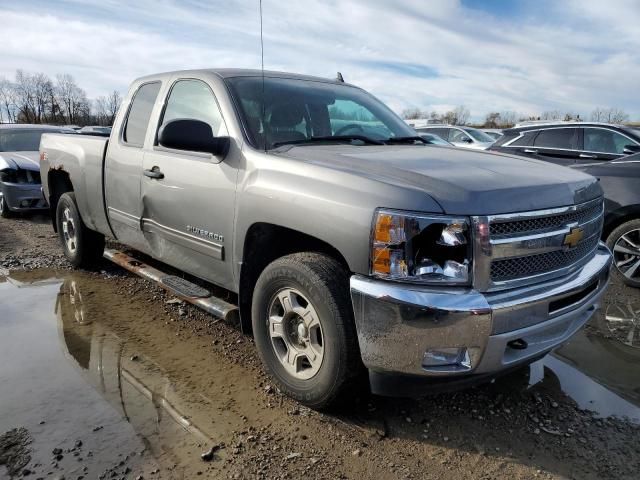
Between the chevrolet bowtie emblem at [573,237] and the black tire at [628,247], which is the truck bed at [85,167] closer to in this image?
the chevrolet bowtie emblem at [573,237]

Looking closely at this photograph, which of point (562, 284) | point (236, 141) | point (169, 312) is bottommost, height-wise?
point (169, 312)

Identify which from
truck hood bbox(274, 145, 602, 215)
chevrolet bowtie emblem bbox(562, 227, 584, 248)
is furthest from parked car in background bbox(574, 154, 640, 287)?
chevrolet bowtie emblem bbox(562, 227, 584, 248)

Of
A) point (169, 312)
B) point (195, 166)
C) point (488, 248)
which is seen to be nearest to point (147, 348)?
point (169, 312)

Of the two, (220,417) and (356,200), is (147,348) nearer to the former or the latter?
(220,417)

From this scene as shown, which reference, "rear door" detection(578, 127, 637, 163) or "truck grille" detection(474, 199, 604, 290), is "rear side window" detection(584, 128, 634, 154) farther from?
"truck grille" detection(474, 199, 604, 290)

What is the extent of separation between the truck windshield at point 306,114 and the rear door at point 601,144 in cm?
437

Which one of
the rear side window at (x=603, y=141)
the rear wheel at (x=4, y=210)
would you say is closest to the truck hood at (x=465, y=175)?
the rear side window at (x=603, y=141)

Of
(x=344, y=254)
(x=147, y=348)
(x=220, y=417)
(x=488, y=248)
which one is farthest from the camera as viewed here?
(x=147, y=348)

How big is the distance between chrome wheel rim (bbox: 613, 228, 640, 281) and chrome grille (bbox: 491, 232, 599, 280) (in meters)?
2.79

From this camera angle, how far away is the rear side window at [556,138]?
7.46 metres

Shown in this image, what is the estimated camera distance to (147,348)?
369 cm

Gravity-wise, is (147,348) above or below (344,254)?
below

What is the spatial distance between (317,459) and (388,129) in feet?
8.05

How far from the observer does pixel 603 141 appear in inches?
286
